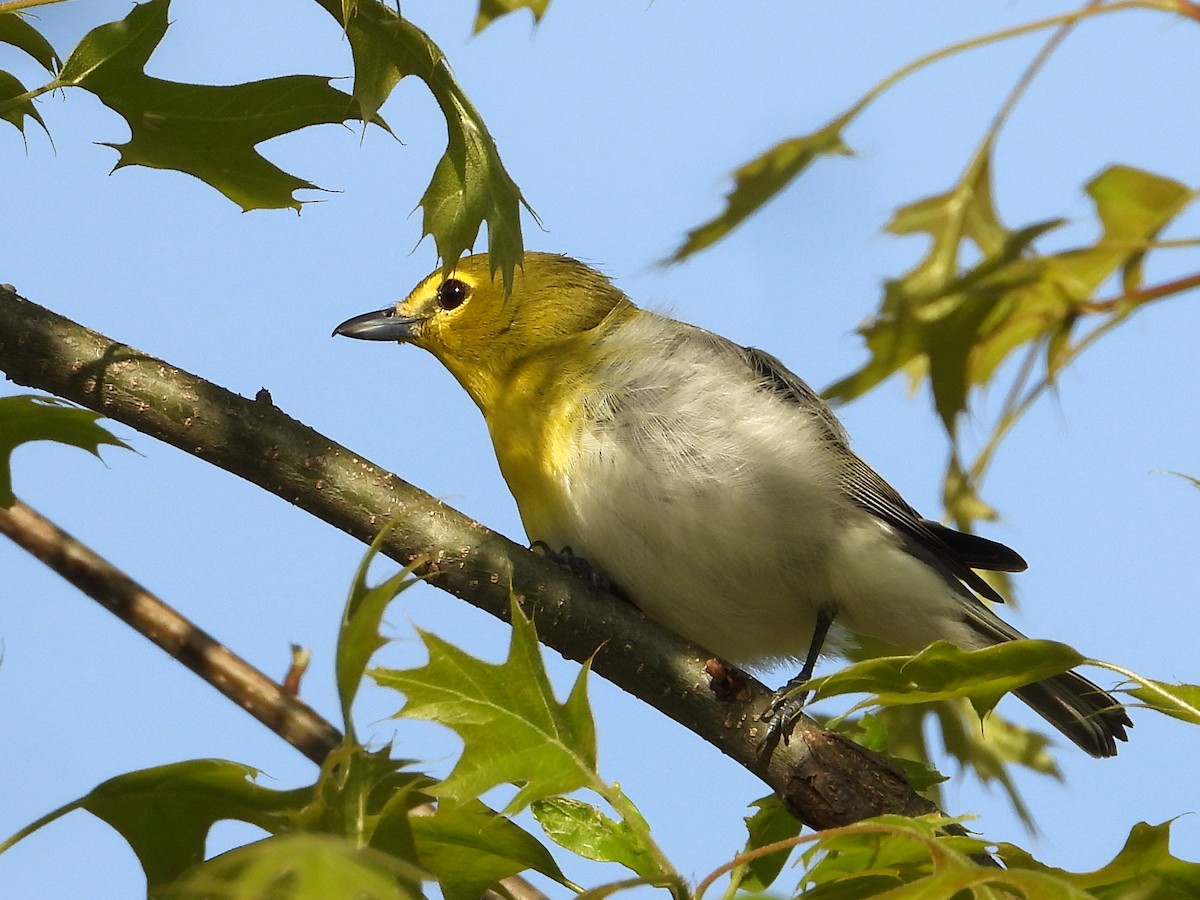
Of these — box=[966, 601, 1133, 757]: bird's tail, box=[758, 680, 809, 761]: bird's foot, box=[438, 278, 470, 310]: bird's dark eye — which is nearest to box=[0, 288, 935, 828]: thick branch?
box=[758, 680, 809, 761]: bird's foot

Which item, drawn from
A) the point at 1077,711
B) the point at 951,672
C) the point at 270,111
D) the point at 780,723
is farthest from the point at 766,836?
the point at 1077,711

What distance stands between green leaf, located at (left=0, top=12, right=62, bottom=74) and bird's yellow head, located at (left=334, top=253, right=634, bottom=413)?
231 cm

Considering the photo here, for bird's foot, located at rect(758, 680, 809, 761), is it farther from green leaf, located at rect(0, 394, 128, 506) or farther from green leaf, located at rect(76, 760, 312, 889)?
green leaf, located at rect(0, 394, 128, 506)

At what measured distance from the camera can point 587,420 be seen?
442cm

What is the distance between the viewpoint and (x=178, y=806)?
7.86 feet

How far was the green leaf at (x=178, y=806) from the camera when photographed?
2322mm

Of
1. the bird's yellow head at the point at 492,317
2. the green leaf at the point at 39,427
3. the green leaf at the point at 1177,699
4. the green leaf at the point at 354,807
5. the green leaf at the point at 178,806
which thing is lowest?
the green leaf at the point at 354,807

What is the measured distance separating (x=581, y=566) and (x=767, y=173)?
4.77ft

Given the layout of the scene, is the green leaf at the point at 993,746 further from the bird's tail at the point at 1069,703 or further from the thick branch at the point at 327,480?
the thick branch at the point at 327,480

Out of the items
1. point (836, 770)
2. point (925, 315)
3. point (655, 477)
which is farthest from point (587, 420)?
point (836, 770)

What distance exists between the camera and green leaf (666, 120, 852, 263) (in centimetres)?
352

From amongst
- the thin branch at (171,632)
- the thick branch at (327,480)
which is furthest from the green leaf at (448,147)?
the thin branch at (171,632)

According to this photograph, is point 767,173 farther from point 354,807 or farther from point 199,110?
point 354,807

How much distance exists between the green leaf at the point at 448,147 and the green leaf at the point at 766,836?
1.27m
